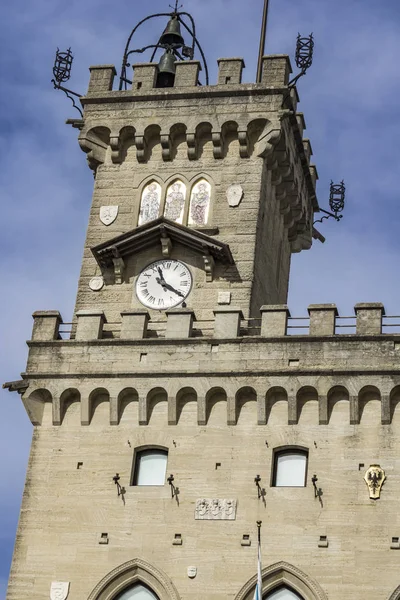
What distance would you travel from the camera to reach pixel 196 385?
43562 mm

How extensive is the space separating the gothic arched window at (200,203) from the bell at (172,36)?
6138 mm

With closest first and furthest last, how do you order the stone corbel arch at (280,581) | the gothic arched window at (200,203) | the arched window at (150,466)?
the stone corbel arch at (280,581) < the arched window at (150,466) < the gothic arched window at (200,203)

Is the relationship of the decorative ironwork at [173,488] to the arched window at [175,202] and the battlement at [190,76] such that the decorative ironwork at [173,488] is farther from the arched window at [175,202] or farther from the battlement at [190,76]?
the battlement at [190,76]

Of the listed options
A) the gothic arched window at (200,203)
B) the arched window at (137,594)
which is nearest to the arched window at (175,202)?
the gothic arched window at (200,203)

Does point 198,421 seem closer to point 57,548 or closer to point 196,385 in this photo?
point 196,385

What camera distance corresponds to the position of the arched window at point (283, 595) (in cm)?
4081

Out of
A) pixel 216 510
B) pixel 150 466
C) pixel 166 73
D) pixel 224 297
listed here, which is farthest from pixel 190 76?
pixel 216 510

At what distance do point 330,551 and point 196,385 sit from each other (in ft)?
18.3

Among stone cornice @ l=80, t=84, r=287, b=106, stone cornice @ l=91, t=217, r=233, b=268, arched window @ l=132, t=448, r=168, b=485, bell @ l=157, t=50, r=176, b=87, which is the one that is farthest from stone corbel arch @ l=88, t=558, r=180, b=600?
bell @ l=157, t=50, r=176, b=87

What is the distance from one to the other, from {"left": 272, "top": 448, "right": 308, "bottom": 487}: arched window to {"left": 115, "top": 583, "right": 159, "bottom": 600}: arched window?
399 centimetres

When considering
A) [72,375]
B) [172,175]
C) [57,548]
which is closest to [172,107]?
[172,175]

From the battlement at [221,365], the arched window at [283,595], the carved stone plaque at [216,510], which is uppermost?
the battlement at [221,365]

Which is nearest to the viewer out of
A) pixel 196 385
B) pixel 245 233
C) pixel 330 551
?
pixel 330 551

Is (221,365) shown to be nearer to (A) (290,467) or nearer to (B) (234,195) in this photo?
(A) (290,467)
